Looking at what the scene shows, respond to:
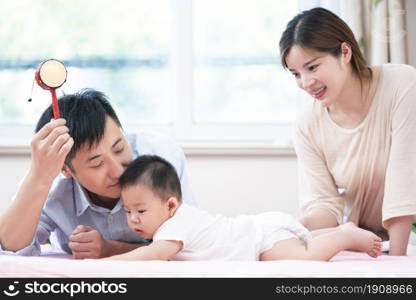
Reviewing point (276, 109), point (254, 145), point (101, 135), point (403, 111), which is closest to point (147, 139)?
point (101, 135)

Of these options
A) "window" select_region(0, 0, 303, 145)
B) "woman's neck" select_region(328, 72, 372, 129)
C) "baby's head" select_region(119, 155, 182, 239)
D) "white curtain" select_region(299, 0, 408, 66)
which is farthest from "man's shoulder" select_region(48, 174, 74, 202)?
"white curtain" select_region(299, 0, 408, 66)

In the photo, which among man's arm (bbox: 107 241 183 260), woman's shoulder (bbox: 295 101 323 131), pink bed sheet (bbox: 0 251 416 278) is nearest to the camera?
pink bed sheet (bbox: 0 251 416 278)

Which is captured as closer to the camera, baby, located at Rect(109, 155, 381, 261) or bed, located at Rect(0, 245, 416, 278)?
bed, located at Rect(0, 245, 416, 278)

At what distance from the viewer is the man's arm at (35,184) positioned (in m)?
1.35

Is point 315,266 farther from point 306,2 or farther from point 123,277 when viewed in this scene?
point 306,2

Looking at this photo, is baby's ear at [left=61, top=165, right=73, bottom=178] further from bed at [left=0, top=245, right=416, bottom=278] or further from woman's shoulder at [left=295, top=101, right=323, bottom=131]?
woman's shoulder at [left=295, top=101, right=323, bottom=131]

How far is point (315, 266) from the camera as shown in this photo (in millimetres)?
1172

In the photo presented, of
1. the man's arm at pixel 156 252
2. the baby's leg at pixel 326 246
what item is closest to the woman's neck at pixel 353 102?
the baby's leg at pixel 326 246

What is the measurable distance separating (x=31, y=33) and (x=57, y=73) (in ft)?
6.13

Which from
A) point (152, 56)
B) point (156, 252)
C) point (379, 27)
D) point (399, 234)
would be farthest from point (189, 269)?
point (152, 56)

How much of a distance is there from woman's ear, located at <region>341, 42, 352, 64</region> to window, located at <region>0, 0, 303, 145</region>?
1.25 meters

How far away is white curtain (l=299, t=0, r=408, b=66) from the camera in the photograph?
105 inches

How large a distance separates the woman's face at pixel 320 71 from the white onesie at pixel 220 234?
431 mm

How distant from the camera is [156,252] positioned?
1.37 m
